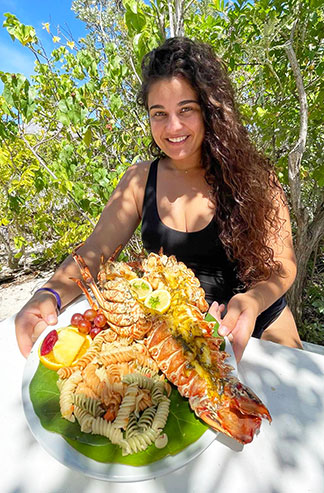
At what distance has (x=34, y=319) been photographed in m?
1.50

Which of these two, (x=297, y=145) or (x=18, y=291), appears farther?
(x=18, y=291)

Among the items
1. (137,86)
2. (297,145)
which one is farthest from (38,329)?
(137,86)

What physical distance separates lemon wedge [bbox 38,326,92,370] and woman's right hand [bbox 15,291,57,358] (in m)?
0.14

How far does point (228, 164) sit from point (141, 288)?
40.0 inches

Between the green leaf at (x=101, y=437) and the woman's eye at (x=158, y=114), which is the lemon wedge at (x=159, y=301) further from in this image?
the woman's eye at (x=158, y=114)

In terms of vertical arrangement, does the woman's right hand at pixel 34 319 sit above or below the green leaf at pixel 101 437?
above

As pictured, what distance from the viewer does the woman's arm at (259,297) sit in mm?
1312

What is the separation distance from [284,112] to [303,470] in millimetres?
2717

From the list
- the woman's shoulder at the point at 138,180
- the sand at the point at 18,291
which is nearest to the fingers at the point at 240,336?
the woman's shoulder at the point at 138,180

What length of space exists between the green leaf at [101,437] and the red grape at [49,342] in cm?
12

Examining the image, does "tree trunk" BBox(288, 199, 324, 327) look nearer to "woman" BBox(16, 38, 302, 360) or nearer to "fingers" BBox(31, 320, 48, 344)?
"woman" BBox(16, 38, 302, 360)

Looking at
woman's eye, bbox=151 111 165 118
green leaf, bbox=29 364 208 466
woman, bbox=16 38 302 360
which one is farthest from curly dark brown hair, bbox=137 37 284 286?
→ green leaf, bbox=29 364 208 466

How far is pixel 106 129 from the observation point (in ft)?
10.6

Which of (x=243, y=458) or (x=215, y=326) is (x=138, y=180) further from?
(x=243, y=458)
